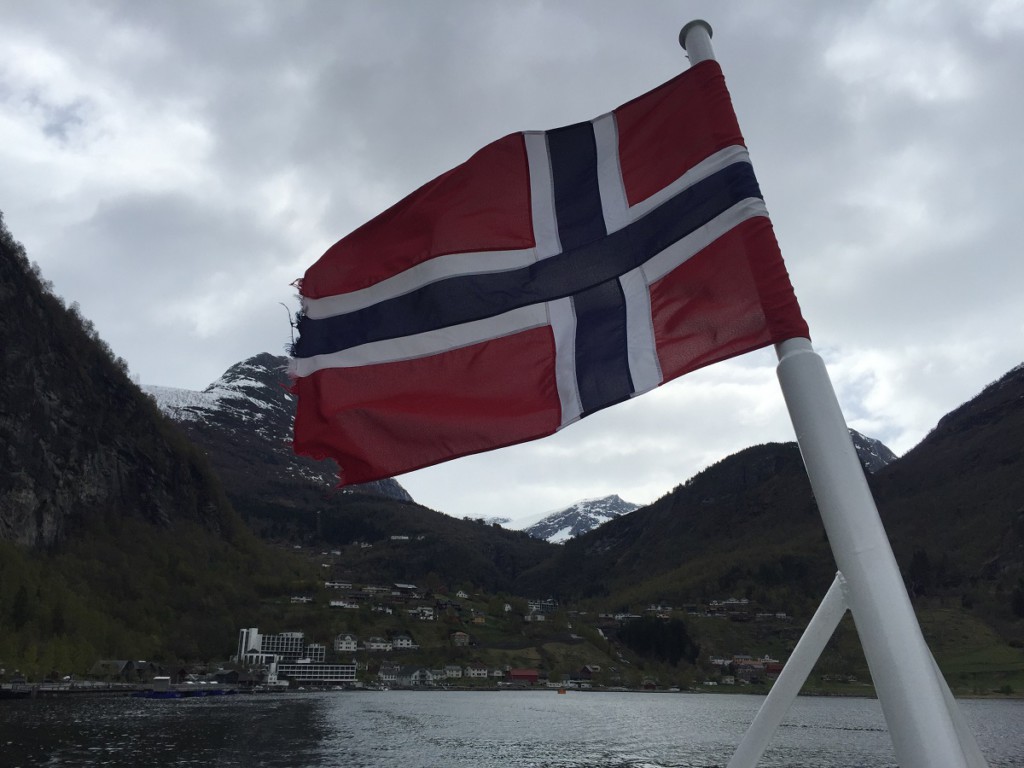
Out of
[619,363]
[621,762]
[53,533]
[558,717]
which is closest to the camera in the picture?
[619,363]

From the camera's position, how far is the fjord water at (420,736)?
5791 cm

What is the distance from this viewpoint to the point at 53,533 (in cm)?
15575

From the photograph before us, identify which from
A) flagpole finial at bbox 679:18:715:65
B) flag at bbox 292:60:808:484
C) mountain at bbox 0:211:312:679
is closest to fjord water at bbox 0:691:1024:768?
mountain at bbox 0:211:312:679

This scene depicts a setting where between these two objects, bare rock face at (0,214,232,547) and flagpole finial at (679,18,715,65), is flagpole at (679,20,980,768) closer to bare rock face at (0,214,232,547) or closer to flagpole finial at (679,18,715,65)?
flagpole finial at (679,18,715,65)

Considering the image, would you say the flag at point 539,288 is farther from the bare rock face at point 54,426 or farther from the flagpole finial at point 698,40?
the bare rock face at point 54,426

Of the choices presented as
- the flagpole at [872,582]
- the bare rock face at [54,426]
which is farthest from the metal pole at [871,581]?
the bare rock face at [54,426]

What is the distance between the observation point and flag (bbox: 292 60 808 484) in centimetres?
573

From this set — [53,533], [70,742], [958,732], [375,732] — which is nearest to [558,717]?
[375,732]

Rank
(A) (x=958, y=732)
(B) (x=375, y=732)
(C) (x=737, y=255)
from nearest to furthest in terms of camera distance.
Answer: (A) (x=958, y=732), (C) (x=737, y=255), (B) (x=375, y=732)

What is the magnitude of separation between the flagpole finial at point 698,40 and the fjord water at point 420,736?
56.8m

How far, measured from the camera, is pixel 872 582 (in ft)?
Answer: 13.5

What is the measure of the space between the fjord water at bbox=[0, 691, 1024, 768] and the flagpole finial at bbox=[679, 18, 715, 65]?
56.8 m

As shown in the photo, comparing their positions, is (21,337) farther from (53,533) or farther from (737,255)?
(737,255)

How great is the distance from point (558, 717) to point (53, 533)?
102 metres
